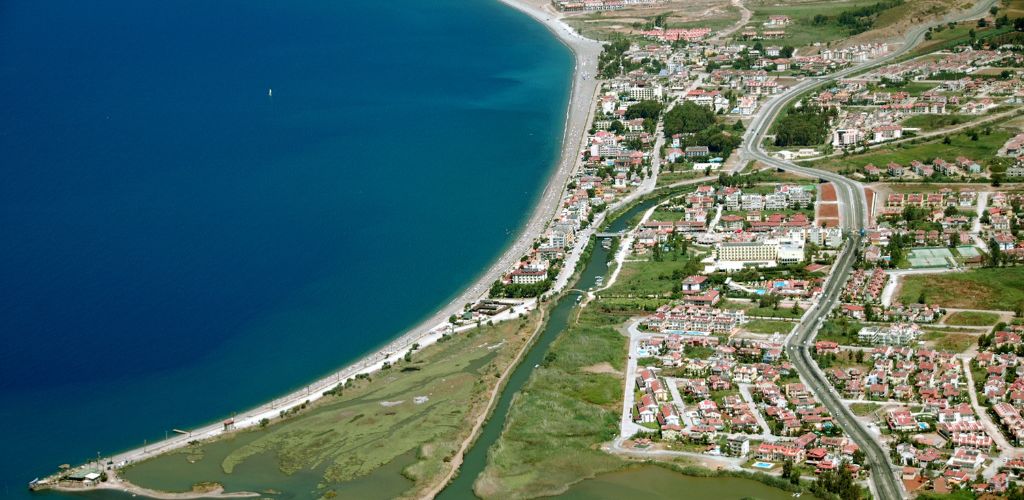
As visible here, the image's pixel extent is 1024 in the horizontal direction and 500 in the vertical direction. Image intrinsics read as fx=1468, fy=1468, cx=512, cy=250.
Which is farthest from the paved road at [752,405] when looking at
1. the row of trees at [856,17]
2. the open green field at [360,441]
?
the row of trees at [856,17]

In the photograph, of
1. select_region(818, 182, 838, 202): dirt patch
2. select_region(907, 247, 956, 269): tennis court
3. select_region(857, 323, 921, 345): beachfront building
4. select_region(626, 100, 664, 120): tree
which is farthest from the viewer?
select_region(626, 100, 664, 120): tree

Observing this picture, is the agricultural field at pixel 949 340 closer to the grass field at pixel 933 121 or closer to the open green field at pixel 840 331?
the open green field at pixel 840 331

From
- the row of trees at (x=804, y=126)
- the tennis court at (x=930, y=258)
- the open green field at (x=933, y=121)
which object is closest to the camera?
the tennis court at (x=930, y=258)

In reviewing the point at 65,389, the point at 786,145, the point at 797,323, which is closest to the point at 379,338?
the point at 65,389

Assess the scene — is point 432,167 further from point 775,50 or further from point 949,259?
point 775,50

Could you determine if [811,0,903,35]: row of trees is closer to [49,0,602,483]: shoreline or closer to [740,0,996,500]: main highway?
[740,0,996,500]: main highway

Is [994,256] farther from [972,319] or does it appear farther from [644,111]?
[644,111]

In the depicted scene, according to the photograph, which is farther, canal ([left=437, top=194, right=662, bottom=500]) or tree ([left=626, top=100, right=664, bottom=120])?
tree ([left=626, top=100, right=664, bottom=120])

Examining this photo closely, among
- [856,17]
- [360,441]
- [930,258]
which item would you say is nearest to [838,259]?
[930,258]

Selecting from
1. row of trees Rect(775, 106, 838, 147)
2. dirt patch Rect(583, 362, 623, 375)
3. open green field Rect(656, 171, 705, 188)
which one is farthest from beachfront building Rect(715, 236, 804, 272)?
row of trees Rect(775, 106, 838, 147)
